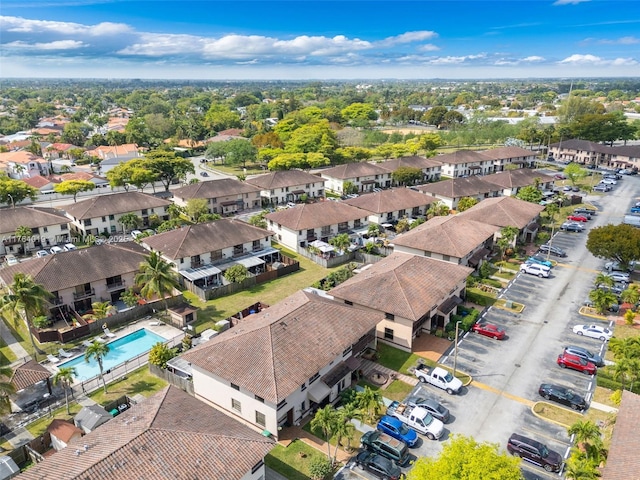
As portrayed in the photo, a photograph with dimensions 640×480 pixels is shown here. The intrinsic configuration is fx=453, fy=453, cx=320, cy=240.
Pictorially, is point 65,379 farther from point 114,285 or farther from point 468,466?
point 468,466

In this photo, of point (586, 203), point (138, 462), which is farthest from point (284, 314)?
point (586, 203)

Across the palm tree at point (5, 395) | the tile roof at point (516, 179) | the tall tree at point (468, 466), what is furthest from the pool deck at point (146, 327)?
the tile roof at point (516, 179)

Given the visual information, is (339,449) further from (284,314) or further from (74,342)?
(74,342)

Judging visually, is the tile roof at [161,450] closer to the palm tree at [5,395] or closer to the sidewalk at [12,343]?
the palm tree at [5,395]

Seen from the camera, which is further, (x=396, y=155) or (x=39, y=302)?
(x=396, y=155)

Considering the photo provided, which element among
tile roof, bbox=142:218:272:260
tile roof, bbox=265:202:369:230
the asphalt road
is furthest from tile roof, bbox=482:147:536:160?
tile roof, bbox=142:218:272:260
